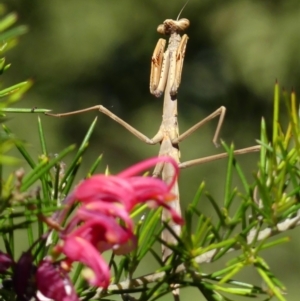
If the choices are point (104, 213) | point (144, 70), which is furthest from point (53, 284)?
point (144, 70)

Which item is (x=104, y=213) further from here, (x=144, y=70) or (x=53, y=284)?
(x=144, y=70)

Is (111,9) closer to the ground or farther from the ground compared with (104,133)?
farther from the ground

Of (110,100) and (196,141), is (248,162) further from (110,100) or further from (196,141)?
(110,100)

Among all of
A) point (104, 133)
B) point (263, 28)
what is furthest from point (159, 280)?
point (263, 28)

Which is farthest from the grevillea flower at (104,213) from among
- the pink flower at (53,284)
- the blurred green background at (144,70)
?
the blurred green background at (144,70)

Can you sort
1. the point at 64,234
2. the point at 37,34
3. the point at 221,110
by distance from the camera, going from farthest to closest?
the point at 37,34
the point at 221,110
the point at 64,234

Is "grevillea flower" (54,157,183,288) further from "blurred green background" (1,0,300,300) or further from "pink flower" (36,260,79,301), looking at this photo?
"blurred green background" (1,0,300,300)
